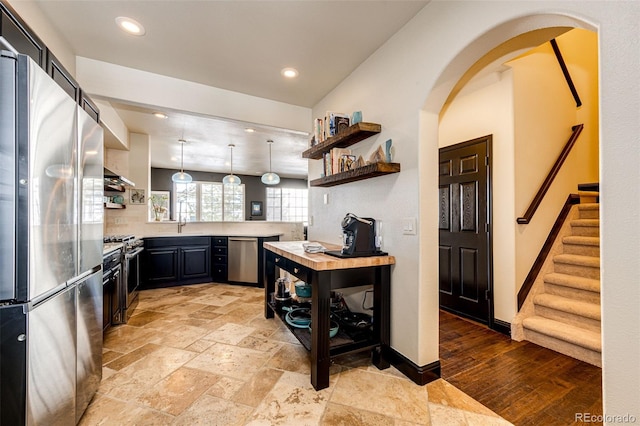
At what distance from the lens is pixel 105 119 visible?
11.7ft

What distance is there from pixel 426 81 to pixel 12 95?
2211 mm

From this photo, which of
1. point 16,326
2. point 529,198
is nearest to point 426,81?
point 529,198

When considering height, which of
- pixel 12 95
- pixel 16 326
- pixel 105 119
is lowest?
pixel 16 326

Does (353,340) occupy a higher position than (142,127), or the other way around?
(142,127)

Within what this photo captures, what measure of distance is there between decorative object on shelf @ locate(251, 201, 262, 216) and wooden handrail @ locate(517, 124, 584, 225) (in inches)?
335

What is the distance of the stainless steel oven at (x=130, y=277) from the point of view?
10.6 ft

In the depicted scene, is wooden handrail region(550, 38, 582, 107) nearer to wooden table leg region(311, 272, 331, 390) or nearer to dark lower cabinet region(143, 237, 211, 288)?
wooden table leg region(311, 272, 331, 390)

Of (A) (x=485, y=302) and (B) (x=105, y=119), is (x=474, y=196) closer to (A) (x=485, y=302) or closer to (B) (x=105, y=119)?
(A) (x=485, y=302)

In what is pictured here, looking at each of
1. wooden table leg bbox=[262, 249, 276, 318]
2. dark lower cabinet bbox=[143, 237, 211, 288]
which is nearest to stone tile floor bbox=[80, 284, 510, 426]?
wooden table leg bbox=[262, 249, 276, 318]

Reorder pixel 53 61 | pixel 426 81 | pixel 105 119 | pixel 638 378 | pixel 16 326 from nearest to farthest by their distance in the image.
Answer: pixel 638 378
pixel 16 326
pixel 53 61
pixel 426 81
pixel 105 119

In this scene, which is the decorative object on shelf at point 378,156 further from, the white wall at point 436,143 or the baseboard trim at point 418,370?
the baseboard trim at point 418,370

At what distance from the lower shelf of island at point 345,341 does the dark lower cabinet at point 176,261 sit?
326 centimetres

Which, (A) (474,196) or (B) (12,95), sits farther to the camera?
(A) (474,196)

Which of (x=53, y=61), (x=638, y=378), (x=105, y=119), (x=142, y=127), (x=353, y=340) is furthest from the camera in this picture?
(x=142, y=127)
